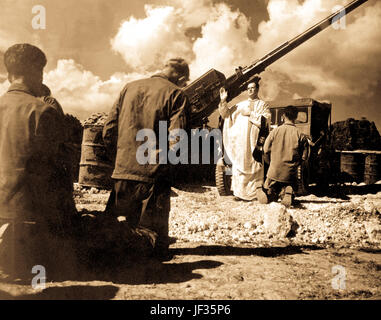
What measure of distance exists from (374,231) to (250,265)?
215cm

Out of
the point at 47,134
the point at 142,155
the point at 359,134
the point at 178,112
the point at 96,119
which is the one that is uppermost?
the point at 359,134

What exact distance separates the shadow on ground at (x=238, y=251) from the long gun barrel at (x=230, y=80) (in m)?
4.99

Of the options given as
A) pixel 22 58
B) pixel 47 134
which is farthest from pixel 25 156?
pixel 22 58

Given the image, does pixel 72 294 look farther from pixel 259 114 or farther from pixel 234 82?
pixel 234 82

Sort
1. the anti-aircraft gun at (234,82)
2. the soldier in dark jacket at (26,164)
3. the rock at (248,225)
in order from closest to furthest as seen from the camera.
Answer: the soldier in dark jacket at (26,164), the rock at (248,225), the anti-aircraft gun at (234,82)

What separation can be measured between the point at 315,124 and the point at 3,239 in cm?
813

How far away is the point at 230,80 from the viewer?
7.93 metres

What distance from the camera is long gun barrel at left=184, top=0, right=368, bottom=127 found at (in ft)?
25.8

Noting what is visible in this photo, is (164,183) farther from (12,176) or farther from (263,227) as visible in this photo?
(263,227)

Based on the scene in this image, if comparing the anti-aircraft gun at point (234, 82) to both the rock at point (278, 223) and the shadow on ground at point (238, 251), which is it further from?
the shadow on ground at point (238, 251)

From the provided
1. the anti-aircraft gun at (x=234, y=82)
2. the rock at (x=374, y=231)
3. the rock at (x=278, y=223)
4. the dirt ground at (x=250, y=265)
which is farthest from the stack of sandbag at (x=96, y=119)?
the rock at (x=374, y=231)

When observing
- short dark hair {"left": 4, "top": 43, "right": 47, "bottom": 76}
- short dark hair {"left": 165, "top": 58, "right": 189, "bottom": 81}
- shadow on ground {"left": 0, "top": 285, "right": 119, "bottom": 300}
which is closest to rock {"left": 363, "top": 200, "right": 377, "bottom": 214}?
short dark hair {"left": 165, "top": 58, "right": 189, "bottom": 81}

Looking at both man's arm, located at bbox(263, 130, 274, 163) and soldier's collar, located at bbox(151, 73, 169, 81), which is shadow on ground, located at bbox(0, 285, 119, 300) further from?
man's arm, located at bbox(263, 130, 274, 163)

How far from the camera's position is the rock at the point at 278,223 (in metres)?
4.04
